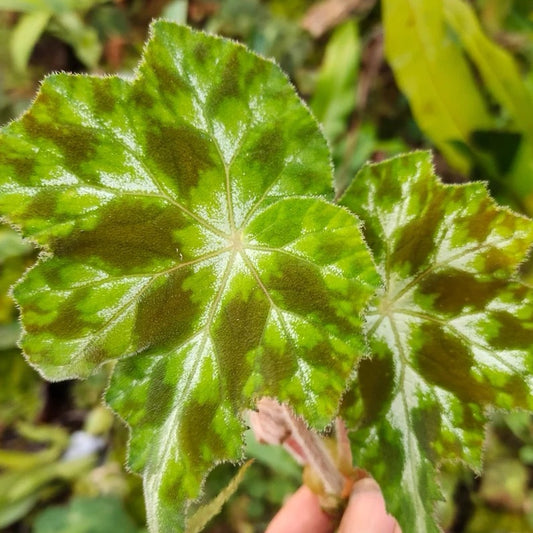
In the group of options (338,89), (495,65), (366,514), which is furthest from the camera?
(338,89)

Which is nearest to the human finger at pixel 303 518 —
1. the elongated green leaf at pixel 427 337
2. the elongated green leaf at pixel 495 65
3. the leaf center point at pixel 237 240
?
the elongated green leaf at pixel 427 337

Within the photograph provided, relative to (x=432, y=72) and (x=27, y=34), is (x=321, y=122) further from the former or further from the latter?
(x=27, y=34)

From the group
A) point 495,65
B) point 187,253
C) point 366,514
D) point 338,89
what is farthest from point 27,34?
point 366,514

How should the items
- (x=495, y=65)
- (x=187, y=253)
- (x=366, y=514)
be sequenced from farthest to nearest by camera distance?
(x=495, y=65), (x=366, y=514), (x=187, y=253)

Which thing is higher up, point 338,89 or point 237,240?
point 338,89

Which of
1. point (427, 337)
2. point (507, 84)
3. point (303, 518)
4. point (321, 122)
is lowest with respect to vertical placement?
point (303, 518)

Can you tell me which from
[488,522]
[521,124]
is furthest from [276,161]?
[488,522]

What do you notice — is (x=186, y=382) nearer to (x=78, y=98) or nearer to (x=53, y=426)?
(x=78, y=98)

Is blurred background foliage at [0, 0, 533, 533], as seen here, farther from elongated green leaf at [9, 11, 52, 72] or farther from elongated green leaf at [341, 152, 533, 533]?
elongated green leaf at [341, 152, 533, 533]
